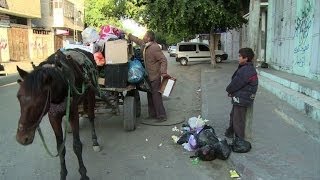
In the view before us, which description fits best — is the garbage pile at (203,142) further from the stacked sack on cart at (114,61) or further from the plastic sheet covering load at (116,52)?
the plastic sheet covering load at (116,52)

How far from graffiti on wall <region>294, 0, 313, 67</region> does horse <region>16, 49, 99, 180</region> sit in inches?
302

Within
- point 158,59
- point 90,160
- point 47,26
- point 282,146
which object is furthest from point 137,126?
point 47,26

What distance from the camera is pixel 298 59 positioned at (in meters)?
12.7

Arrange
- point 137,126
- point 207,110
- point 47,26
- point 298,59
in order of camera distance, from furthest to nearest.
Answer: point 47,26 → point 298,59 → point 207,110 → point 137,126

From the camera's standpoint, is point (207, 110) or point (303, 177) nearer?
point (303, 177)

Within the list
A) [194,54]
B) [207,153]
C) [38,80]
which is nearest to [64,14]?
[194,54]

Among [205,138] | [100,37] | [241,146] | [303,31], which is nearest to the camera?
[241,146]

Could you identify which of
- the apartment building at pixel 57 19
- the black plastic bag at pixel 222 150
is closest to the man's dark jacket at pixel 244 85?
the black plastic bag at pixel 222 150

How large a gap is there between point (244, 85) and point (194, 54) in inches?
1083

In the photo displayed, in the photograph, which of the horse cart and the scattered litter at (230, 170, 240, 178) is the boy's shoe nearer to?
the scattered litter at (230, 170, 240, 178)

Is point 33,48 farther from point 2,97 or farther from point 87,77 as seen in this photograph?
point 87,77

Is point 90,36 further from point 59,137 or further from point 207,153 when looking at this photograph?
point 207,153

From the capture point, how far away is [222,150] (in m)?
6.22

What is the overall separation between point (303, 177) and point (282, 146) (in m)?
1.44
